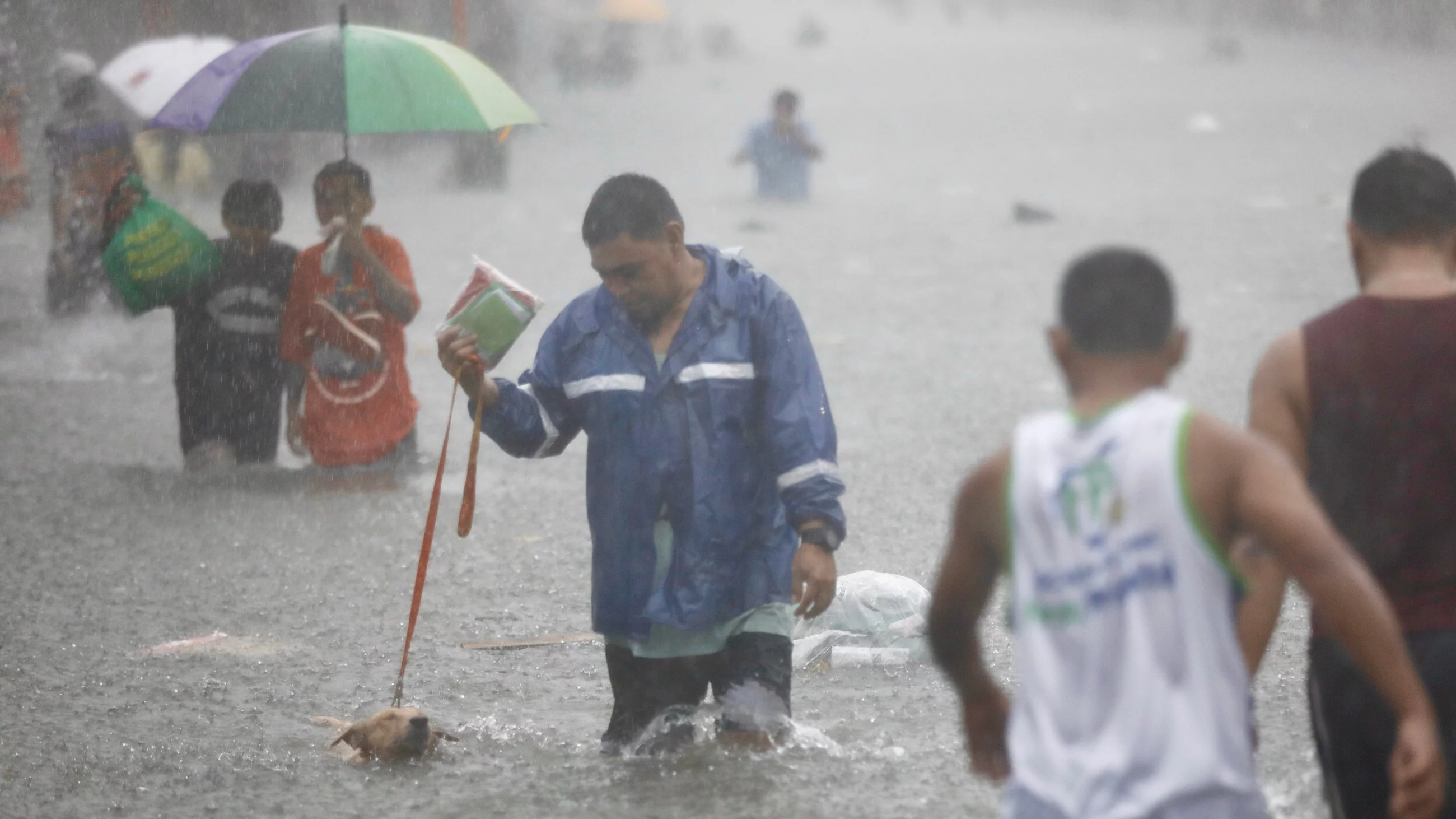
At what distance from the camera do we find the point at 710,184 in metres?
21.0

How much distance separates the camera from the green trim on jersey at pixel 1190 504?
2.28 metres

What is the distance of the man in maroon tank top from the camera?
9.01 feet

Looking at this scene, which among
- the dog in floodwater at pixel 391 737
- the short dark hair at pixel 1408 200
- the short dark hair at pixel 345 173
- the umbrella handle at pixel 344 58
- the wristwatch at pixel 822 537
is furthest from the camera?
the short dark hair at pixel 345 173

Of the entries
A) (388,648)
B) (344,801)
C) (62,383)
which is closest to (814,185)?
(62,383)

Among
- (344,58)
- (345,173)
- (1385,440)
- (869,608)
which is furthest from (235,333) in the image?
(1385,440)

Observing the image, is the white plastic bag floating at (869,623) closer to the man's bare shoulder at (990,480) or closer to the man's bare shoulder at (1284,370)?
the man's bare shoulder at (1284,370)

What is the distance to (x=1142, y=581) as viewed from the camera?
91.0 inches

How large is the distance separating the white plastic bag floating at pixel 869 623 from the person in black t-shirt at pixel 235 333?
3.30 meters

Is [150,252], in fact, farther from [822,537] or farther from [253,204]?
[822,537]

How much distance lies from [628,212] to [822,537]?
2.72 feet

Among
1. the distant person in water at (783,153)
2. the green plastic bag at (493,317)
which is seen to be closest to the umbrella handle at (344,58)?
the green plastic bag at (493,317)

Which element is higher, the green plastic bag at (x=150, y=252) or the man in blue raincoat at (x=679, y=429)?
the green plastic bag at (x=150, y=252)

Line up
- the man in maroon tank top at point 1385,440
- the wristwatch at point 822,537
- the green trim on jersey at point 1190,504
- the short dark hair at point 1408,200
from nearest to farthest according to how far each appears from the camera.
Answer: the green trim on jersey at point 1190,504 < the man in maroon tank top at point 1385,440 < the short dark hair at point 1408,200 < the wristwatch at point 822,537

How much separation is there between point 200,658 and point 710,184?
52.1ft
